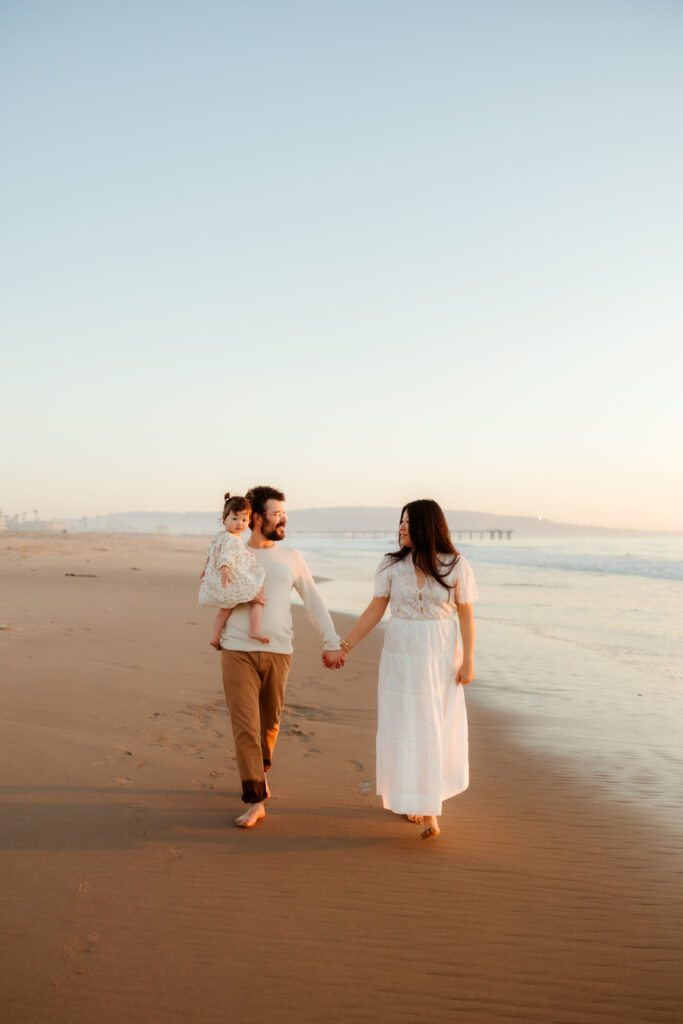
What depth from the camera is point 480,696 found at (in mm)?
8461

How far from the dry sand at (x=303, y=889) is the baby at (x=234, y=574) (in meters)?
1.25

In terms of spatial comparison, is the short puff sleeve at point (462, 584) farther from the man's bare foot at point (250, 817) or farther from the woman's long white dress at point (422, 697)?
the man's bare foot at point (250, 817)

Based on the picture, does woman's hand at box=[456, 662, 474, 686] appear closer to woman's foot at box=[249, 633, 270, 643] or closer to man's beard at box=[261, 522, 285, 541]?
woman's foot at box=[249, 633, 270, 643]

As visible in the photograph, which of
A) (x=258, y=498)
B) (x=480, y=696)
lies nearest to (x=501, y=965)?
(x=258, y=498)

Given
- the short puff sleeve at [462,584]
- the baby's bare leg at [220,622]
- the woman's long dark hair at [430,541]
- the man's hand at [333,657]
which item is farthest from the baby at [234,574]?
the short puff sleeve at [462,584]

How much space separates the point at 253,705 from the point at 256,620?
1.69 feet

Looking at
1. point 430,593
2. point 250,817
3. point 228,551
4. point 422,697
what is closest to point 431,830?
point 422,697

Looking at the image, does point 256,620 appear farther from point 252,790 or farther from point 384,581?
point 252,790

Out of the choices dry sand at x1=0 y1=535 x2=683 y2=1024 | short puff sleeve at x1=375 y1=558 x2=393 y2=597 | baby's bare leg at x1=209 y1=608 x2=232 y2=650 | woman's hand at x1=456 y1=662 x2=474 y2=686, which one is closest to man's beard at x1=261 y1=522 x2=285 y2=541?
baby's bare leg at x1=209 y1=608 x2=232 y2=650

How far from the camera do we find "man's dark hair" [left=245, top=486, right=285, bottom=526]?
4.60 metres

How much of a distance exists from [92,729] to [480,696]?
4411 millimetres

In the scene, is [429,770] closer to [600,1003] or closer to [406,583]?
[406,583]

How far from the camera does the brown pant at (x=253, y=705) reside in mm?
4316

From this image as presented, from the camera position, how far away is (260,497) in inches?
182
